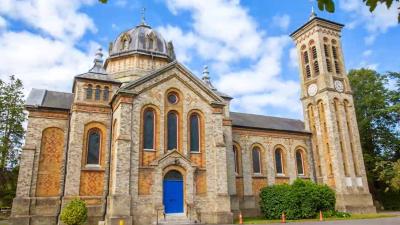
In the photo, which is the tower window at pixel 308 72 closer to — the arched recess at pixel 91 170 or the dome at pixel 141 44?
the dome at pixel 141 44

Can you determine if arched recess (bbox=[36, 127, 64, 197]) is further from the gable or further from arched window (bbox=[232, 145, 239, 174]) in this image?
arched window (bbox=[232, 145, 239, 174])

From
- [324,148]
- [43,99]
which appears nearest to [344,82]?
[324,148]

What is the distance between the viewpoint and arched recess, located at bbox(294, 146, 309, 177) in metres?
33.0

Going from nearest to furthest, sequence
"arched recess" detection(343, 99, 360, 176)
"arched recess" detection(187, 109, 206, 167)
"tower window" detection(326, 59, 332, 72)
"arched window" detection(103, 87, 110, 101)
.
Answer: "arched recess" detection(187, 109, 206, 167) → "arched window" detection(103, 87, 110, 101) → "arched recess" detection(343, 99, 360, 176) → "tower window" detection(326, 59, 332, 72)

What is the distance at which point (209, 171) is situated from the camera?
77.6ft

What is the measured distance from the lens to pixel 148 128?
2317 centimetres

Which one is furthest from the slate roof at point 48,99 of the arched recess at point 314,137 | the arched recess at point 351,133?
the arched recess at point 351,133

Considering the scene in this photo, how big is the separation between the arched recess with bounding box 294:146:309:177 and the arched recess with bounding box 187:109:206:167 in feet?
43.4

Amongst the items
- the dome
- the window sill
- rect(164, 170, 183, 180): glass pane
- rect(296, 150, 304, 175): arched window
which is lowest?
rect(164, 170, 183, 180): glass pane

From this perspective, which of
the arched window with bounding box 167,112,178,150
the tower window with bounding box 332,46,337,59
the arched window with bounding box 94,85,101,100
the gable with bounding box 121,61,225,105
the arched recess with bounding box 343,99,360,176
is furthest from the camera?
the tower window with bounding box 332,46,337,59

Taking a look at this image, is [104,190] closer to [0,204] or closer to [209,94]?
[209,94]

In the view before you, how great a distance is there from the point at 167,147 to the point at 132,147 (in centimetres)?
264

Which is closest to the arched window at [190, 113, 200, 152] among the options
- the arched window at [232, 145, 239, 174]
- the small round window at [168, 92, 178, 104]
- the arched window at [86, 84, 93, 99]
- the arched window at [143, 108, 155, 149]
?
the small round window at [168, 92, 178, 104]

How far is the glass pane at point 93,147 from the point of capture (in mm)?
23812
